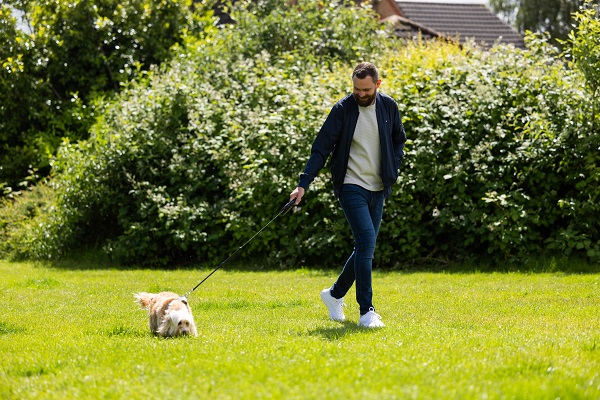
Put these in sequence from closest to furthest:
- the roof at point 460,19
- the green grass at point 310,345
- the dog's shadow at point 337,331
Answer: the green grass at point 310,345 < the dog's shadow at point 337,331 < the roof at point 460,19

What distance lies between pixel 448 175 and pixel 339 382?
757 centimetres

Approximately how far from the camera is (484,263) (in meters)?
11.8

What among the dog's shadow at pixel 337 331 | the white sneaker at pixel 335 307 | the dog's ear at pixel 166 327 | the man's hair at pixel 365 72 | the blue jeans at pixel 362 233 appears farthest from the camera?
the white sneaker at pixel 335 307

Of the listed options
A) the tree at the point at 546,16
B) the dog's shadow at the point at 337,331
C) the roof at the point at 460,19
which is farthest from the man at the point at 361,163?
the tree at the point at 546,16

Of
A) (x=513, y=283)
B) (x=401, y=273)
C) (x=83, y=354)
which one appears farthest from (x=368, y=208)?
(x=401, y=273)

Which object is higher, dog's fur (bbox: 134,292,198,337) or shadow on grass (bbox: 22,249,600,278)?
dog's fur (bbox: 134,292,198,337)

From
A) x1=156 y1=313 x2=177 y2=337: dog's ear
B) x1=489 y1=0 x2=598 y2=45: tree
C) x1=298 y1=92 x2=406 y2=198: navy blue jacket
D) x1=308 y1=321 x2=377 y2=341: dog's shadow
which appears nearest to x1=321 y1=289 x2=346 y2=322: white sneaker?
x1=308 y1=321 x2=377 y2=341: dog's shadow

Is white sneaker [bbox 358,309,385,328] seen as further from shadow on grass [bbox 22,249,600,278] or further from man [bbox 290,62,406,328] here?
shadow on grass [bbox 22,249,600,278]

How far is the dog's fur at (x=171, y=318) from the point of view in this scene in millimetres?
6461

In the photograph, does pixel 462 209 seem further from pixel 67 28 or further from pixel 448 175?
pixel 67 28

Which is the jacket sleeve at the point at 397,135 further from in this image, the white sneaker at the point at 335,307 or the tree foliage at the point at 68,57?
the tree foliage at the point at 68,57

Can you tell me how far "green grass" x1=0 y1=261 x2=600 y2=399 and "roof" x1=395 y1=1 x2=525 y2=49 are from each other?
19.9m

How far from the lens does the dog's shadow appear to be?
21.0ft

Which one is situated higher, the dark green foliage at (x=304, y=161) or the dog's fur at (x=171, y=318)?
the dark green foliage at (x=304, y=161)
